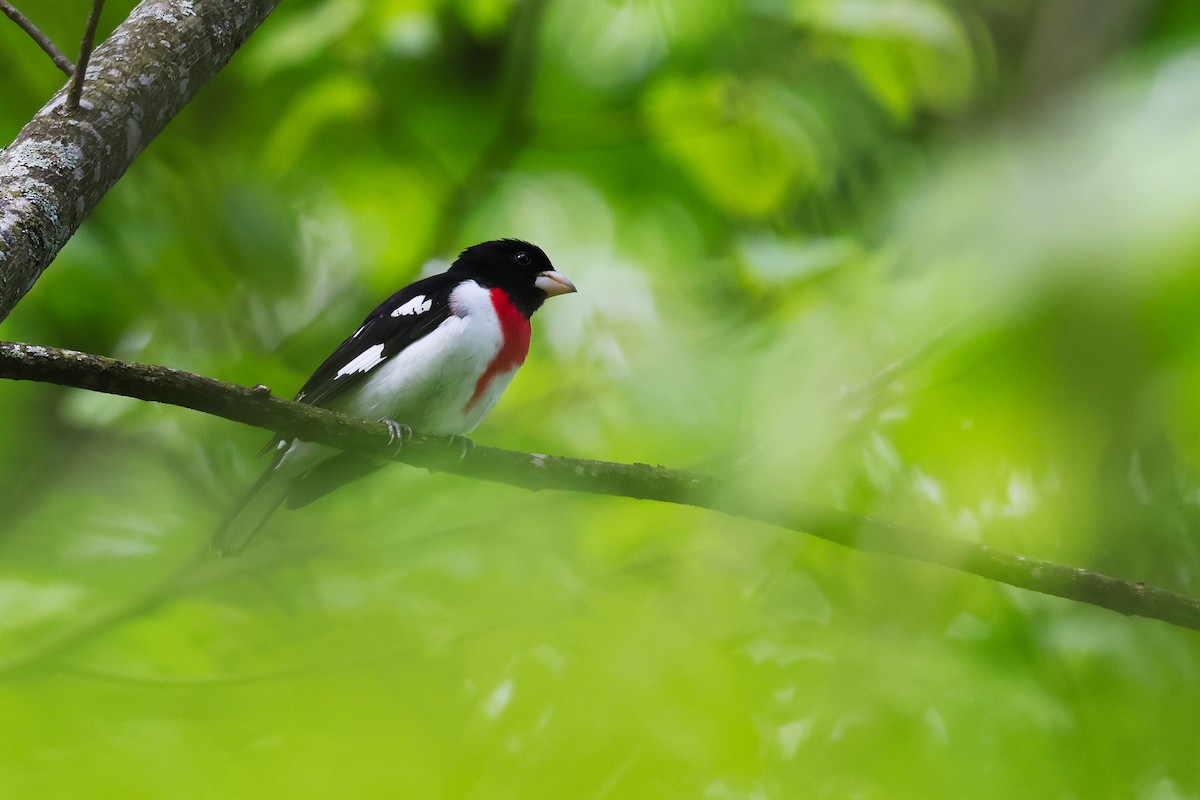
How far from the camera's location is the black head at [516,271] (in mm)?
Result: 3846

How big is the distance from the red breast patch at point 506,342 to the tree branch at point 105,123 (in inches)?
56.7

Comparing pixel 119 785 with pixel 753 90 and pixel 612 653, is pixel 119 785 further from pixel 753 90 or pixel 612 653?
pixel 753 90

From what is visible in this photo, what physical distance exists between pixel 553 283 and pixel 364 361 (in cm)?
77

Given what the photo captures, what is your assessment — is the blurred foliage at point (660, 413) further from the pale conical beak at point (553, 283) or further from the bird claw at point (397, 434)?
the bird claw at point (397, 434)

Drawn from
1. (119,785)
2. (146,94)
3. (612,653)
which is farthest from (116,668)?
(146,94)

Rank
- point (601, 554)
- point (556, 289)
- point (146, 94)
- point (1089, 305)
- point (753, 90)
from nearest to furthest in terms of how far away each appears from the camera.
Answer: point (146, 94)
point (1089, 305)
point (601, 554)
point (753, 90)
point (556, 289)

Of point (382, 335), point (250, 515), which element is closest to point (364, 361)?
point (382, 335)

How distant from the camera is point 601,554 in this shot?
3156 mm

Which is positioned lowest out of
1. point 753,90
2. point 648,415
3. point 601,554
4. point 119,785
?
point 601,554

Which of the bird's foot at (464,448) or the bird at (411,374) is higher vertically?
the bird's foot at (464,448)

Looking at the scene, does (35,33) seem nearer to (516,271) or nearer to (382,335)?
(382,335)

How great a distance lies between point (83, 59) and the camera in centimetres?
188

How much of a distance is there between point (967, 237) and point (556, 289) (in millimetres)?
1553

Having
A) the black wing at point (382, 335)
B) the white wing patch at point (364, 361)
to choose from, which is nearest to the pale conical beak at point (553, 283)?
the black wing at point (382, 335)
